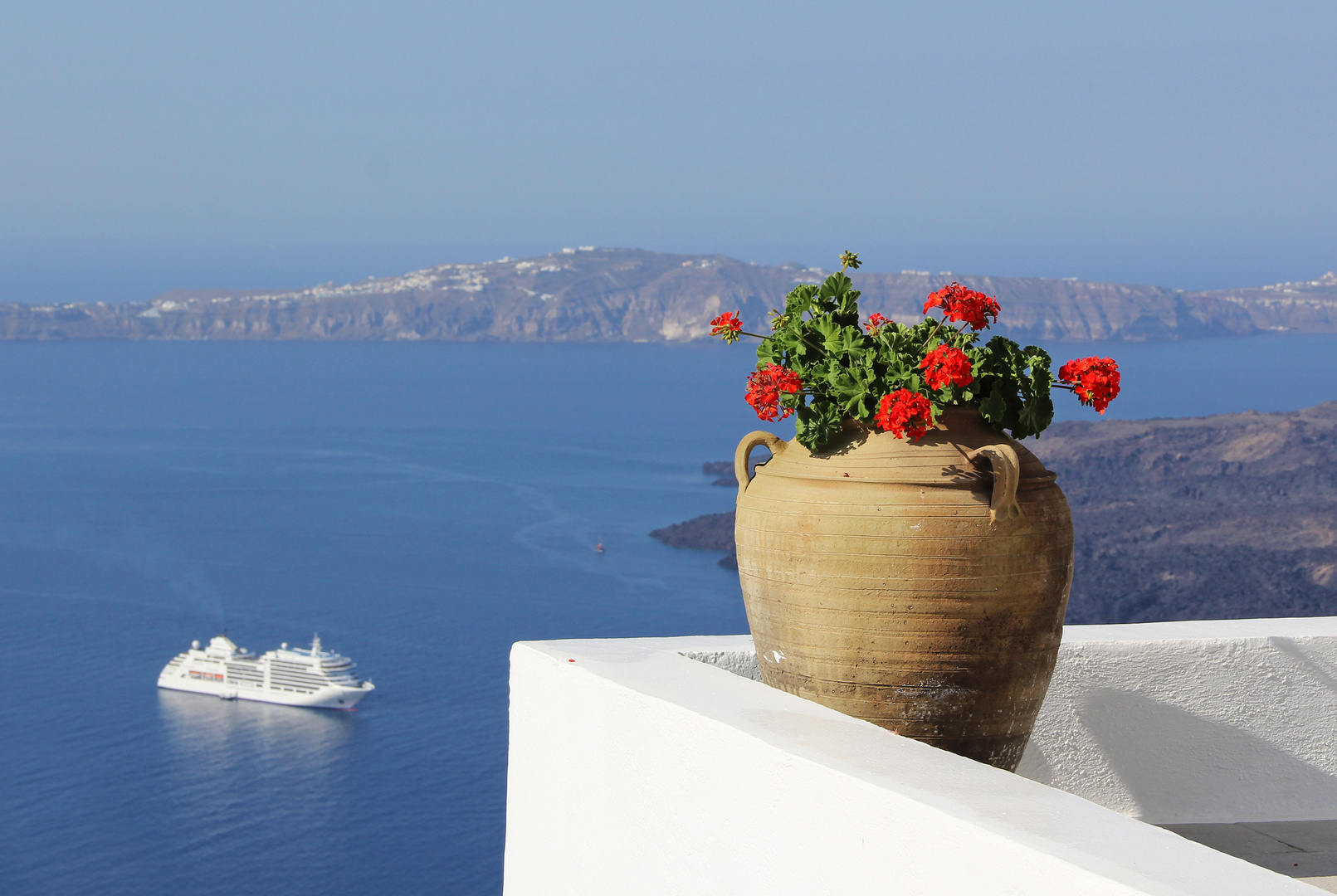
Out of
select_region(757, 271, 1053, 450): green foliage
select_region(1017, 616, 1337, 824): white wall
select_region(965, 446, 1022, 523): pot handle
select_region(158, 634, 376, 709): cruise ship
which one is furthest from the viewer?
select_region(158, 634, 376, 709): cruise ship

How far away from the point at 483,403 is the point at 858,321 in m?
99.3

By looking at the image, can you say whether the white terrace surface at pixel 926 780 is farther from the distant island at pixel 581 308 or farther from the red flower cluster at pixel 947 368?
the distant island at pixel 581 308

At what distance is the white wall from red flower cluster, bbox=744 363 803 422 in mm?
820

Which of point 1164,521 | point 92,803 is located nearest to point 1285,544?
point 1164,521

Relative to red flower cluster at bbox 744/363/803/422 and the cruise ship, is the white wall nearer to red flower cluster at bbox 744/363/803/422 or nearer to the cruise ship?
red flower cluster at bbox 744/363/803/422

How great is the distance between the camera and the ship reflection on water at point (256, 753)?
38094 mm

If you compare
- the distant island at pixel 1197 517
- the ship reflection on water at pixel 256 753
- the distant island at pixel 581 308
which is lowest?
the ship reflection on water at pixel 256 753

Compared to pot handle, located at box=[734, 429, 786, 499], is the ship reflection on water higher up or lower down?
lower down

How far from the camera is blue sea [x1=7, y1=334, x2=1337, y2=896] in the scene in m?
35.7

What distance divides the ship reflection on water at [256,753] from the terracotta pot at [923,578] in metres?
37.7

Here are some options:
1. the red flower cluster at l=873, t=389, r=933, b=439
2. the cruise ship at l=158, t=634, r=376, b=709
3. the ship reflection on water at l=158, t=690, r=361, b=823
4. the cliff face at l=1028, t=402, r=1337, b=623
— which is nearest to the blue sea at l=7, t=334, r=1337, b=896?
the ship reflection on water at l=158, t=690, r=361, b=823

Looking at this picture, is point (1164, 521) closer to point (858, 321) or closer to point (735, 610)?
point (735, 610)

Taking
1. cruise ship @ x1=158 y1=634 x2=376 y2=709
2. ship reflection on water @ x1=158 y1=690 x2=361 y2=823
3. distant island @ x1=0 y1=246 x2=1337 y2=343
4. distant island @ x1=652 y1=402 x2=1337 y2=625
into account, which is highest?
distant island @ x1=0 y1=246 x2=1337 y2=343

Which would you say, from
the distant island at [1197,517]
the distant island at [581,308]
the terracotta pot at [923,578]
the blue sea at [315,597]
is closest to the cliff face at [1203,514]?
the distant island at [1197,517]
